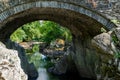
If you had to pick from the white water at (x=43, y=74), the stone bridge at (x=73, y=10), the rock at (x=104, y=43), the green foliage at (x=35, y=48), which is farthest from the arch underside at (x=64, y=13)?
the green foliage at (x=35, y=48)

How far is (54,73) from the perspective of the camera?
21000 mm

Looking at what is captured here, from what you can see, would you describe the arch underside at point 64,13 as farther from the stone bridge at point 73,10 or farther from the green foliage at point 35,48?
the green foliage at point 35,48

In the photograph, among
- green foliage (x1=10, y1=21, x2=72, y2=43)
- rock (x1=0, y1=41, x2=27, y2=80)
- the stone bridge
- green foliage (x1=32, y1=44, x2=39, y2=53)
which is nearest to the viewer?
rock (x1=0, y1=41, x2=27, y2=80)

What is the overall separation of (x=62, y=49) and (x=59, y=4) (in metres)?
14.7

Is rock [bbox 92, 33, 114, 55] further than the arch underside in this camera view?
No

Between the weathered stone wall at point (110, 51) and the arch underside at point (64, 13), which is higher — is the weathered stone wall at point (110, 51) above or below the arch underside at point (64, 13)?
below

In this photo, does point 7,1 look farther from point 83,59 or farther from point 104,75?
point 83,59

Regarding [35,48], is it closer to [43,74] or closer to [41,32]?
[41,32]

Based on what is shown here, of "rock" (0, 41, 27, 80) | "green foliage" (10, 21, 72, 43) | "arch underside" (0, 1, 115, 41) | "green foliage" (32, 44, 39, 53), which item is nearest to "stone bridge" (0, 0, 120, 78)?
"arch underside" (0, 1, 115, 41)

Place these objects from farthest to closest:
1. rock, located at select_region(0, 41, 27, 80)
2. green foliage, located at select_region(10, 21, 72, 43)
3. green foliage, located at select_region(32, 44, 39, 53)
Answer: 1. green foliage, located at select_region(32, 44, 39, 53)
2. green foliage, located at select_region(10, 21, 72, 43)
3. rock, located at select_region(0, 41, 27, 80)

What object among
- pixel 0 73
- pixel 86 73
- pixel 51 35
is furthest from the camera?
pixel 51 35

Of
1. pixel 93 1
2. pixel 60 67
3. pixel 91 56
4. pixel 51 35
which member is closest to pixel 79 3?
pixel 93 1

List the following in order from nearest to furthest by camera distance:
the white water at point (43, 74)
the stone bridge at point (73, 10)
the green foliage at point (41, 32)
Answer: the stone bridge at point (73, 10)
the white water at point (43, 74)
the green foliage at point (41, 32)

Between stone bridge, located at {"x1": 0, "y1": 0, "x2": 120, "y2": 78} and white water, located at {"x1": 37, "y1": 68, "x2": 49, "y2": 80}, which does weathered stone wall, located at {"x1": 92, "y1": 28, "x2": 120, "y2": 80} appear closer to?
stone bridge, located at {"x1": 0, "y1": 0, "x2": 120, "y2": 78}
